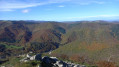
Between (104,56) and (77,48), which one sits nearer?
(104,56)

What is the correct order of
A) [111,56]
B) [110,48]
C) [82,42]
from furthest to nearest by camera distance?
[82,42]
[110,48]
[111,56]

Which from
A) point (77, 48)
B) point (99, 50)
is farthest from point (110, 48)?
point (77, 48)

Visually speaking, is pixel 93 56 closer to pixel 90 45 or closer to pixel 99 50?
pixel 99 50

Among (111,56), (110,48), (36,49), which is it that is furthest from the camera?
(36,49)

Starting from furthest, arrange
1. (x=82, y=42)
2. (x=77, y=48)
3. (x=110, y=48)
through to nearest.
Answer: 1. (x=82, y=42)
2. (x=77, y=48)
3. (x=110, y=48)

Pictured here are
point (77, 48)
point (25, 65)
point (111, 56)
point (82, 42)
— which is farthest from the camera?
point (82, 42)

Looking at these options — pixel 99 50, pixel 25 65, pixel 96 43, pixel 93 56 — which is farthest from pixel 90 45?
pixel 25 65

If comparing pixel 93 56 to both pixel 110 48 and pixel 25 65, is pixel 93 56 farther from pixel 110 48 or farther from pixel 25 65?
pixel 25 65

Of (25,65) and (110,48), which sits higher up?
(25,65)

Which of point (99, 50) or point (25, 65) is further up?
point (25, 65)
